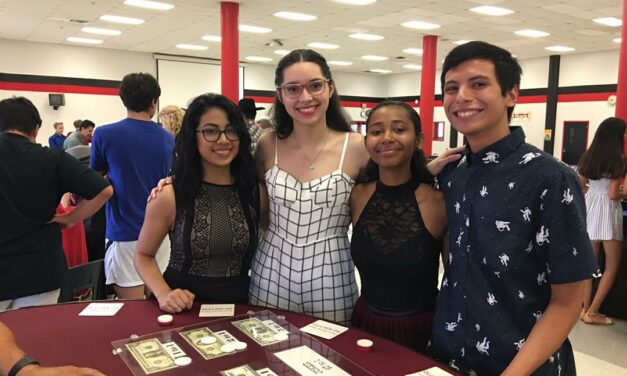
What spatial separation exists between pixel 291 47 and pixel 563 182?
41.8 ft

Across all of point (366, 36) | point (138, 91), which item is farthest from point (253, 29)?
point (138, 91)

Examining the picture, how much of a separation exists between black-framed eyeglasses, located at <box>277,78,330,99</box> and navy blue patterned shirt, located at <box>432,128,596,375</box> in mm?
712

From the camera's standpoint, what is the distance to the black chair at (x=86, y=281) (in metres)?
3.06

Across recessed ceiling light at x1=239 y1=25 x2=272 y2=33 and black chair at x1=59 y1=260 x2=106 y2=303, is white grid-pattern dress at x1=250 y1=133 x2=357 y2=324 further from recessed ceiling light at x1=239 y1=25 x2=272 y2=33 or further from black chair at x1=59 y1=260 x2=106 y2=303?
recessed ceiling light at x1=239 y1=25 x2=272 y2=33

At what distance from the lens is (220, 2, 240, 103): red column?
28.3 ft

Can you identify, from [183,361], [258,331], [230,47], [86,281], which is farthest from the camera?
[230,47]

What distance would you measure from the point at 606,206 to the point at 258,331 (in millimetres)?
3871

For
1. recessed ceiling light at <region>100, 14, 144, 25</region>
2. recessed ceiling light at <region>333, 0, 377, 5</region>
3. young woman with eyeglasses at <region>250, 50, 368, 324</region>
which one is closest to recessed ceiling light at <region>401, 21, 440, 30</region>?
recessed ceiling light at <region>333, 0, 377, 5</region>

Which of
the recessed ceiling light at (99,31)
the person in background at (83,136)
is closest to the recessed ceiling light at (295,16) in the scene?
the person in background at (83,136)

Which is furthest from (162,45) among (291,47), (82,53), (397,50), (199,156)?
(199,156)

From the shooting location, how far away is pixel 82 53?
13.8 m

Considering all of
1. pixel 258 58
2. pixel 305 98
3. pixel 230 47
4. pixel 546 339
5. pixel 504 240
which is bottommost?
Result: pixel 546 339

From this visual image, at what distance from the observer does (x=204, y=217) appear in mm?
1888

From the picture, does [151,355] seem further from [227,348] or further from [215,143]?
[215,143]
